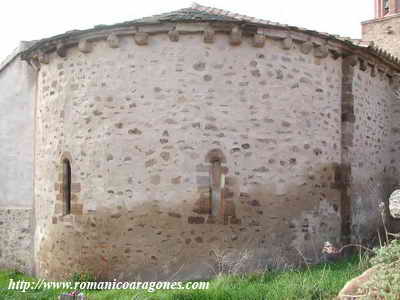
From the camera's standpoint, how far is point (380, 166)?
1034cm

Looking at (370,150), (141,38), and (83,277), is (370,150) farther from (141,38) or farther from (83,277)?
(83,277)

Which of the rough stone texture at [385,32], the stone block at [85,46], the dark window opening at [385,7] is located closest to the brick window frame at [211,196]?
the stone block at [85,46]

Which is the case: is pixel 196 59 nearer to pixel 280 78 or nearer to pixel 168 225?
pixel 280 78

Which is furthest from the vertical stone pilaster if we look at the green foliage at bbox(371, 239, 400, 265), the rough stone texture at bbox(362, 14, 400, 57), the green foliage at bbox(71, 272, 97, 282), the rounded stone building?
the rough stone texture at bbox(362, 14, 400, 57)

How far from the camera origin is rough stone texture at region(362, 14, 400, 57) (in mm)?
13422

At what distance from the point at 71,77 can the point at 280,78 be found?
11.9ft

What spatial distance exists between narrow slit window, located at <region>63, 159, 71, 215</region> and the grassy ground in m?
1.64

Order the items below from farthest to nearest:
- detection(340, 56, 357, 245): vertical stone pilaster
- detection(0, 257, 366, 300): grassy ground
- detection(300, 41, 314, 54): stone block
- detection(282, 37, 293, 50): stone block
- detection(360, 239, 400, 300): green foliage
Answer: detection(340, 56, 357, 245): vertical stone pilaster
detection(300, 41, 314, 54): stone block
detection(282, 37, 293, 50): stone block
detection(0, 257, 366, 300): grassy ground
detection(360, 239, 400, 300): green foliage

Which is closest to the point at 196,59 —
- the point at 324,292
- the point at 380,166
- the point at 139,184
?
the point at 139,184

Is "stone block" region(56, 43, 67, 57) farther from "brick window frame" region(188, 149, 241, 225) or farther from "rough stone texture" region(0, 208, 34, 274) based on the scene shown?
"rough stone texture" region(0, 208, 34, 274)

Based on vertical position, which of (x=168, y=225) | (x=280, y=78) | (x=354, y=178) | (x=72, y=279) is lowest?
(x=72, y=279)

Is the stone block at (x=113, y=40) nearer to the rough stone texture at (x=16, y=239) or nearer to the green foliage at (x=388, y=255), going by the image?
the rough stone texture at (x=16, y=239)

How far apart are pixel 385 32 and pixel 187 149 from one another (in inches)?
360

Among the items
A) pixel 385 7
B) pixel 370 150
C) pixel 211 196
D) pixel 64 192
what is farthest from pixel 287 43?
pixel 385 7
